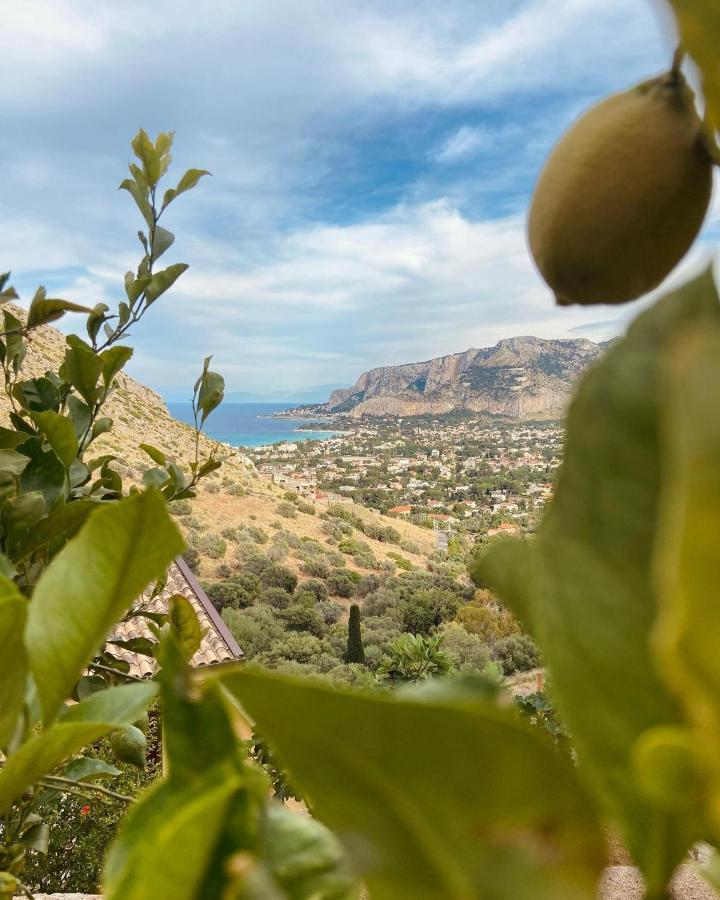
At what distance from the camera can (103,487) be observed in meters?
1.57

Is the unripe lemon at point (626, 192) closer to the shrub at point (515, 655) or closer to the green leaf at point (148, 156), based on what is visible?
the green leaf at point (148, 156)

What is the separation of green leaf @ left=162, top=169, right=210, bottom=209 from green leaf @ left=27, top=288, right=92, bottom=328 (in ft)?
1.74

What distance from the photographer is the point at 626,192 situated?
391 millimetres

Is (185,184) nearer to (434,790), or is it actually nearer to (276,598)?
(434,790)

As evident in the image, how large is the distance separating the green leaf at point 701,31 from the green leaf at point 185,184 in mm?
1514

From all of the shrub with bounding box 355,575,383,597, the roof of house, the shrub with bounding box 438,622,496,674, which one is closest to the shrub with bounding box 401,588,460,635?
the shrub with bounding box 438,622,496,674

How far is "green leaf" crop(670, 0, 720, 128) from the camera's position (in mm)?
201

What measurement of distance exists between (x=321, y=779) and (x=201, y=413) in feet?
5.21

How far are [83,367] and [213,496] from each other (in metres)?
20.9

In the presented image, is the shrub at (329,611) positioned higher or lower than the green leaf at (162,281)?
lower

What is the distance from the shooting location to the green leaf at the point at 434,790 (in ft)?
0.55

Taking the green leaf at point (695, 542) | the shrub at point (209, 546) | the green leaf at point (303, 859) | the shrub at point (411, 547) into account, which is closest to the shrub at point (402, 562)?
the shrub at point (411, 547)

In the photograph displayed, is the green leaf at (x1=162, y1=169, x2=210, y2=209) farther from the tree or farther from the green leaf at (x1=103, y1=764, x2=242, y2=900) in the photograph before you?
the tree

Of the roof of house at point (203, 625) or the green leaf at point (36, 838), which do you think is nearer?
the green leaf at point (36, 838)
